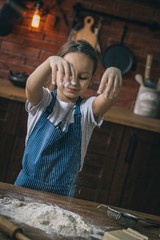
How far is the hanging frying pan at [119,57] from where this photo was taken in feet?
8.80

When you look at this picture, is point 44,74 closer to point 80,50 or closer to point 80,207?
point 80,50

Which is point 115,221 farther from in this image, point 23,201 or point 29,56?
point 29,56

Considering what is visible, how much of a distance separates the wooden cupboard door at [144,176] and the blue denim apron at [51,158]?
1.01 meters

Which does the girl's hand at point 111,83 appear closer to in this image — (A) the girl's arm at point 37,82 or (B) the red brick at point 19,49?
(A) the girl's arm at point 37,82

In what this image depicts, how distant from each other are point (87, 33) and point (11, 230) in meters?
2.26

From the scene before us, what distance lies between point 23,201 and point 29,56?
2.04 metres

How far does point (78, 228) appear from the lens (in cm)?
74

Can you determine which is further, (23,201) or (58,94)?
(58,94)

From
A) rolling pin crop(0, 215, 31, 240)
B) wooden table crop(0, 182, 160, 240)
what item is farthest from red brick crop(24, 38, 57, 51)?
rolling pin crop(0, 215, 31, 240)

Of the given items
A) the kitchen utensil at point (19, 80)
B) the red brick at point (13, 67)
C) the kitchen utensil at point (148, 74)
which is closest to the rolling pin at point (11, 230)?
the kitchen utensil at point (19, 80)

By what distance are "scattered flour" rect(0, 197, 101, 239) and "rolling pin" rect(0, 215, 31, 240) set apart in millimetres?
63

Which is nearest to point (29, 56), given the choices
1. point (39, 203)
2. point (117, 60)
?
point (117, 60)

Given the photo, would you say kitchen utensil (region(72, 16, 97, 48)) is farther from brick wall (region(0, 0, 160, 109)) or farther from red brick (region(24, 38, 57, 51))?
red brick (region(24, 38, 57, 51))

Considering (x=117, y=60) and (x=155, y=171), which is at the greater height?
(x=117, y=60)
